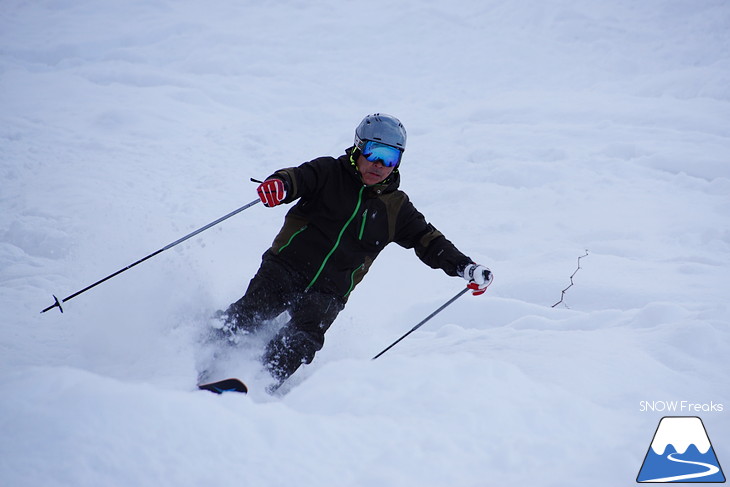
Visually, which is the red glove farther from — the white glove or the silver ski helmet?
the white glove

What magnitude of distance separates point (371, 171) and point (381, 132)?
10.9 inches

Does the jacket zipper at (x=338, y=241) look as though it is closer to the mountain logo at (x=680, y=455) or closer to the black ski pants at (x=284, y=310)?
the black ski pants at (x=284, y=310)

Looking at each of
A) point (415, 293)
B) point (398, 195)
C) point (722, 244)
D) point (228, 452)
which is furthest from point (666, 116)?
point (228, 452)

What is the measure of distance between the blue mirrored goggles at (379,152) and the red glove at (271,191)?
2.08ft

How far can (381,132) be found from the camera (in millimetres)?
3658

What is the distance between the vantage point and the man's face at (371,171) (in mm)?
3672

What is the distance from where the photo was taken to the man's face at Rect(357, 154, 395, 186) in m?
3.67

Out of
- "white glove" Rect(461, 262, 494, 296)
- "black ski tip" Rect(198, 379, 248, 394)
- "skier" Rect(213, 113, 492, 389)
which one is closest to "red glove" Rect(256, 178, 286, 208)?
"skier" Rect(213, 113, 492, 389)

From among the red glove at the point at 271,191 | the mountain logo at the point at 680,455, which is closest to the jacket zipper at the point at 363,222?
the red glove at the point at 271,191

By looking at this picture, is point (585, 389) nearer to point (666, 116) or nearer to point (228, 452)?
point (228, 452)

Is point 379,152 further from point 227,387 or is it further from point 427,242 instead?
point 227,387

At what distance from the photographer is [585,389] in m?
2.71

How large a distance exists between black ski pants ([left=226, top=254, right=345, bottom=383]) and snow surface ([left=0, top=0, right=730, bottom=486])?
0.78 feet

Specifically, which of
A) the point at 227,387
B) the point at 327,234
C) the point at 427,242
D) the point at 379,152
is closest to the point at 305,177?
the point at 327,234
